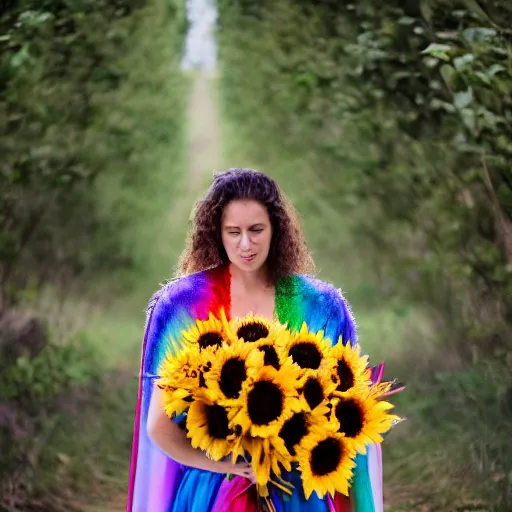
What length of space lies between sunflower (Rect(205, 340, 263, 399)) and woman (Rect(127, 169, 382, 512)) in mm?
302

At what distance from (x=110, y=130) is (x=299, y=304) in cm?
494

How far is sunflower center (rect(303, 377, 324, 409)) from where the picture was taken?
164 cm

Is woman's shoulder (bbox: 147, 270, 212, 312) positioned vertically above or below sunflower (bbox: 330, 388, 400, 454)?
below

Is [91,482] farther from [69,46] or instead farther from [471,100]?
[471,100]

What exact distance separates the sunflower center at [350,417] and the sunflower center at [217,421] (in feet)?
0.69

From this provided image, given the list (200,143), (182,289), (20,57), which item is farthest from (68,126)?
(200,143)

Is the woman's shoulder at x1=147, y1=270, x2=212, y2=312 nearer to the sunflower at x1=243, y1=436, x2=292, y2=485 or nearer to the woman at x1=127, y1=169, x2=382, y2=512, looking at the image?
the woman at x1=127, y1=169, x2=382, y2=512

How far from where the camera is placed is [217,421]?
5.40 ft

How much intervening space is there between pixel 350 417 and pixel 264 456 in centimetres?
18

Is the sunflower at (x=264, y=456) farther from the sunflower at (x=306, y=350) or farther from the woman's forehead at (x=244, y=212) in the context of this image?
the woman's forehead at (x=244, y=212)

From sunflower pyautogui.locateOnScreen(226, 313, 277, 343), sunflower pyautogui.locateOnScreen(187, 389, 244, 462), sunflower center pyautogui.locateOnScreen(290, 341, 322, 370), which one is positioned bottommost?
sunflower pyautogui.locateOnScreen(187, 389, 244, 462)

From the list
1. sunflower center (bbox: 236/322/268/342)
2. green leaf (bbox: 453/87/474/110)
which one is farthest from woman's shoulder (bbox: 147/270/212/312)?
green leaf (bbox: 453/87/474/110)

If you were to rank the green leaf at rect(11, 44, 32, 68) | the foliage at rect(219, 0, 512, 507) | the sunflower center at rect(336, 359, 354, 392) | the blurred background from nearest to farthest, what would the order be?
the sunflower center at rect(336, 359, 354, 392)
the foliage at rect(219, 0, 512, 507)
the green leaf at rect(11, 44, 32, 68)
the blurred background

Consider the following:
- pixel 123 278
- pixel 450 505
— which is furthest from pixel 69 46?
pixel 123 278
